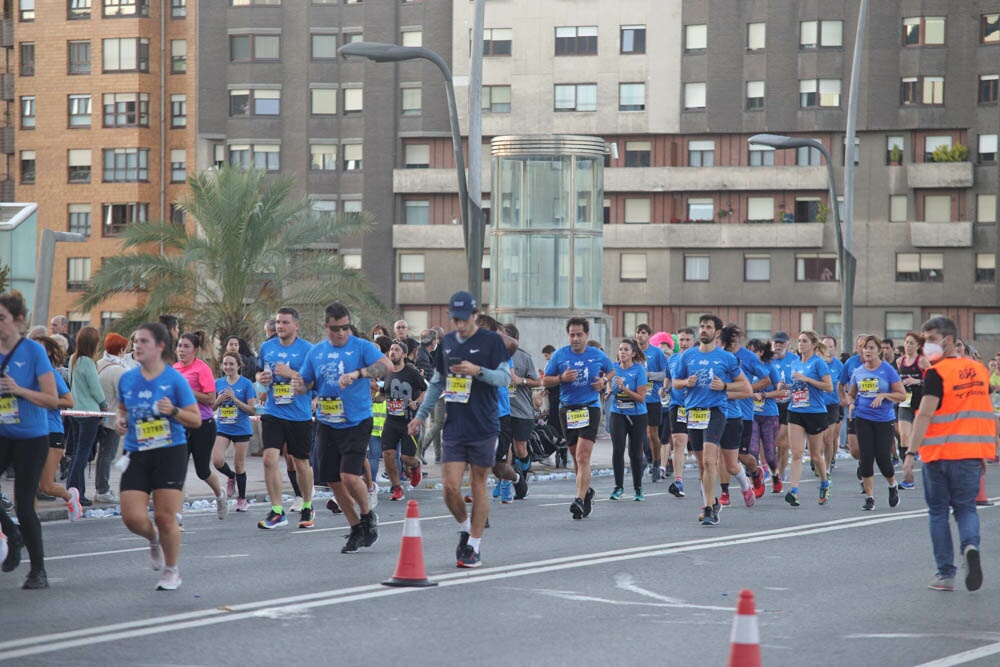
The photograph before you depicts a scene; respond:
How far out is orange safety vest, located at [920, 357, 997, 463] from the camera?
11008mm

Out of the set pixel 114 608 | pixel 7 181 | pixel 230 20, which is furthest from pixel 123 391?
pixel 7 181

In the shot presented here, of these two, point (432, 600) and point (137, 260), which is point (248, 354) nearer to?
point (432, 600)

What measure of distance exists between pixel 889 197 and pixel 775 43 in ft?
24.2

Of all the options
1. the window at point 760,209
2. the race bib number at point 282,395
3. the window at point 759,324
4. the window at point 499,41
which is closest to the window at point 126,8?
the window at point 499,41

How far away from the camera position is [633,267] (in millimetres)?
66188

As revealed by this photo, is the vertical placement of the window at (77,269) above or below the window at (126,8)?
below

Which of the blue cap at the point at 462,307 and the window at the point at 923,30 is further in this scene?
the window at the point at 923,30

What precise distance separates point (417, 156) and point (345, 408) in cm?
5599

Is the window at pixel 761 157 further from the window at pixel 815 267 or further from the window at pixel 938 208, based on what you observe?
the window at pixel 938 208

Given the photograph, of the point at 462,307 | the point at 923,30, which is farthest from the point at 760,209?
the point at 462,307

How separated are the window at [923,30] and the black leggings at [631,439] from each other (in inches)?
1894

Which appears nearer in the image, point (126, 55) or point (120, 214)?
point (126, 55)

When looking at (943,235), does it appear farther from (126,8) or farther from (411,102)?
(126,8)

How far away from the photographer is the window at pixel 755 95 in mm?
64750
